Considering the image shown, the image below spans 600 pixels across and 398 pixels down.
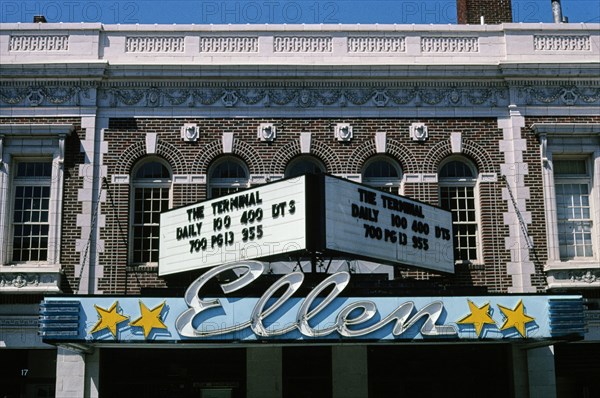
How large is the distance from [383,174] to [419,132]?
139 centimetres

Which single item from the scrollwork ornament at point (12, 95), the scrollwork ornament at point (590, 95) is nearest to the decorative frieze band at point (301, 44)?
the scrollwork ornament at point (12, 95)

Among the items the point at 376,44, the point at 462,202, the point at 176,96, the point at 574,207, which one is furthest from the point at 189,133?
the point at 574,207

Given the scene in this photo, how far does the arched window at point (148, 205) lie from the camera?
71.4 feet

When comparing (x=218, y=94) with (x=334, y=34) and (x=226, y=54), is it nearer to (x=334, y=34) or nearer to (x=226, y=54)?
(x=226, y=54)

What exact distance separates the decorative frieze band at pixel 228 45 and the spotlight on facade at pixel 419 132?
454 cm

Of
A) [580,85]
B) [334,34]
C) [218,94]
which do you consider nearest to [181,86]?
[218,94]

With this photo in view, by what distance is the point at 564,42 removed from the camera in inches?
910

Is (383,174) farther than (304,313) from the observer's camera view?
Yes

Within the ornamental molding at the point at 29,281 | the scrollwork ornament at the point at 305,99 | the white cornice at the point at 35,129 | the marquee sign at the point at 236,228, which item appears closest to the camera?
the marquee sign at the point at 236,228

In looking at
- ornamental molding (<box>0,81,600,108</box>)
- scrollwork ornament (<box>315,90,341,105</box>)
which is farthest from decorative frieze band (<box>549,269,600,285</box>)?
scrollwork ornament (<box>315,90,341,105</box>)

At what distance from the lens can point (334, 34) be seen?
23.0m

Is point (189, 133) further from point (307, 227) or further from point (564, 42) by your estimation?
point (564, 42)

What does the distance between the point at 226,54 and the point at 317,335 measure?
8.66 m

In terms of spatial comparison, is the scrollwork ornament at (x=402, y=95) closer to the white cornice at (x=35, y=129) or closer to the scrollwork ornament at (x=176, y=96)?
the scrollwork ornament at (x=176, y=96)
